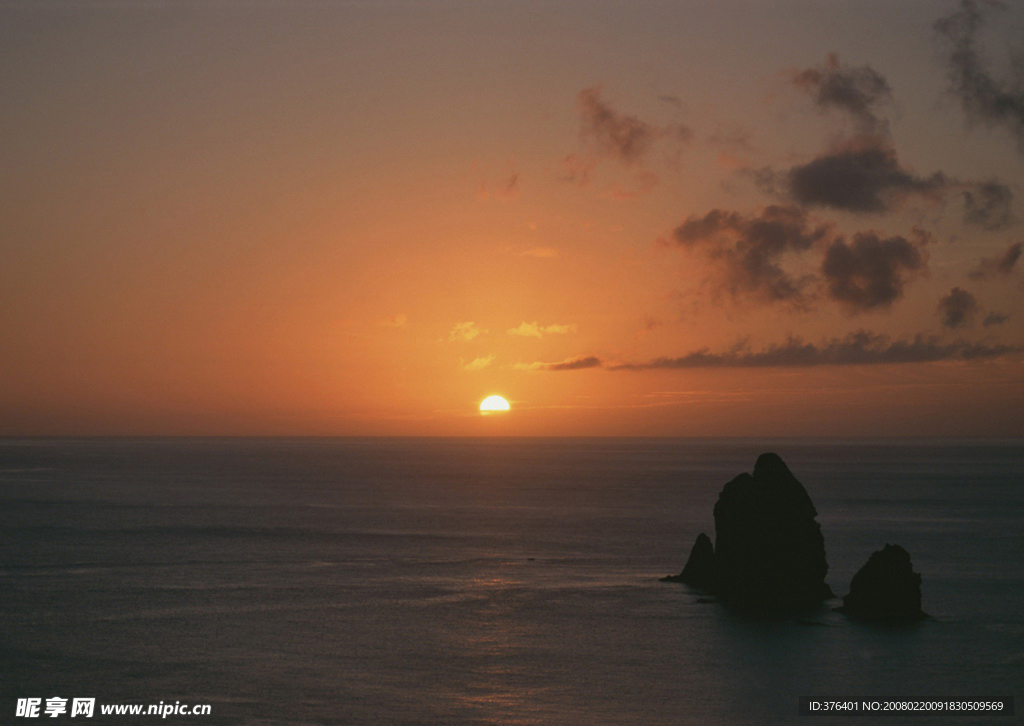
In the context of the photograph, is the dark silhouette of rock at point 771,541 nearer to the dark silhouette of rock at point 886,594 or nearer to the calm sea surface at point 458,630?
the calm sea surface at point 458,630

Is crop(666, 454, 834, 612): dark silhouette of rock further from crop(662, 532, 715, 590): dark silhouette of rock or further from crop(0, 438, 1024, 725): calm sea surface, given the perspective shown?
crop(662, 532, 715, 590): dark silhouette of rock

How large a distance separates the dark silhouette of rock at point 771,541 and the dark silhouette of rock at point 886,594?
144 inches

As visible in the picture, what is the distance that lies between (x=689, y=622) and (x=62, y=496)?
462ft

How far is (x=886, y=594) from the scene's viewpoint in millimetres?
61344

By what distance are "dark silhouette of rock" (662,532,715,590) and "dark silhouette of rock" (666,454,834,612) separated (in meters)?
5.82

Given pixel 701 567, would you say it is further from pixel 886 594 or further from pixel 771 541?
pixel 886 594

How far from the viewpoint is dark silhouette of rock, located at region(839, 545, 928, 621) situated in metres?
60.9

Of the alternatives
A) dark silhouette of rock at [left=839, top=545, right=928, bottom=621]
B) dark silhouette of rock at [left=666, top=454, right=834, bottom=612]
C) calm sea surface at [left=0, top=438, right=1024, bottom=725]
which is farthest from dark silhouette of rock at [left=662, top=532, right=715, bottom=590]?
dark silhouette of rock at [left=839, top=545, right=928, bottom=621]

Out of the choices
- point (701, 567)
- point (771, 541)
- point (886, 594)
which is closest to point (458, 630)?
point (771, 541)

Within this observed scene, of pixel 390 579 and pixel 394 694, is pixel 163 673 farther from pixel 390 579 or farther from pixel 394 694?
pixel 390 579

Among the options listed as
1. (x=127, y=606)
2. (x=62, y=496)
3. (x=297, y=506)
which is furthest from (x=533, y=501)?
(x=127, y=606)

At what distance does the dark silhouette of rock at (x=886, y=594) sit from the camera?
200 ft

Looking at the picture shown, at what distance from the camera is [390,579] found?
80750mm

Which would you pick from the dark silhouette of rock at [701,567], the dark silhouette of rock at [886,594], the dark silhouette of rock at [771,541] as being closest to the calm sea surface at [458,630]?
the dark silhouette of rock at [886,594]
